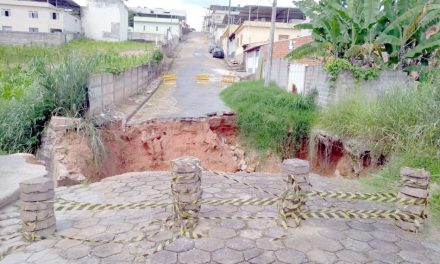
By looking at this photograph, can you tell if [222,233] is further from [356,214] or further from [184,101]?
[184,101]

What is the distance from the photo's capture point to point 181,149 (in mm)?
→ 10117

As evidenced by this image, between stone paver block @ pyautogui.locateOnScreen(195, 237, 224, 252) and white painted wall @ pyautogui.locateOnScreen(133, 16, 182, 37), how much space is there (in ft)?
172

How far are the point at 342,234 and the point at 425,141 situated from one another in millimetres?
3095

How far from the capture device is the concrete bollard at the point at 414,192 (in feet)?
13.0

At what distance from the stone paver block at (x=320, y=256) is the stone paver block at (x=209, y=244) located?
→ 1000 mm

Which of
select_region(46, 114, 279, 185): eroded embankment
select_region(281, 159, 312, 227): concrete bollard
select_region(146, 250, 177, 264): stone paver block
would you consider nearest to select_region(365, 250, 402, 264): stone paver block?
select_region(281, 159, 312, 227): concrete bollard

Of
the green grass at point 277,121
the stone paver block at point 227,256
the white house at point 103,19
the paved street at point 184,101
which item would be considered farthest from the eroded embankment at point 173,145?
the white house at point 103,19

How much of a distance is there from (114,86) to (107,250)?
8.40 m

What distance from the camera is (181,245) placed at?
12.0 feet

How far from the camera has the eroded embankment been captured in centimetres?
904

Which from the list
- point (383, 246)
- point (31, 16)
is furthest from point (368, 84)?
point (31, 16)

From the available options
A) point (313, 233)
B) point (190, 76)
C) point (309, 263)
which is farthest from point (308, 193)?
point (190, 76)

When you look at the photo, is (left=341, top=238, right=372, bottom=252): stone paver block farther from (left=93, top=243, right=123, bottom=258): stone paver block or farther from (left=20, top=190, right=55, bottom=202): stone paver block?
(left=20, top=190, right=55, bottom=202): stone paver block

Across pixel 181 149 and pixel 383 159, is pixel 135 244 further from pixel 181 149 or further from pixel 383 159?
Answer: pixel 181 149
